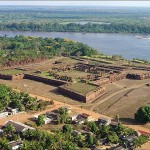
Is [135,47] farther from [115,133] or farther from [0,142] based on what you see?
[0,142]

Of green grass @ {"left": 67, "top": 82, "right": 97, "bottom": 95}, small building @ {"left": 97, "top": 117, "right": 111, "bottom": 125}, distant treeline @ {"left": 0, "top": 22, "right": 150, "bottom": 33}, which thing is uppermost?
distant treeline @ {"left": 0, "top": 22, "right": 150, "bottom": 33}

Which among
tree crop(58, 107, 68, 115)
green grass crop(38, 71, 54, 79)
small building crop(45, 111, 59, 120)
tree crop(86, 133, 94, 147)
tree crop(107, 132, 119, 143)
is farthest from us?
green grass crop(38, 71, 54, 79)

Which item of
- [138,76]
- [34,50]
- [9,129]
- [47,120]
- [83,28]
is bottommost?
[47,120]

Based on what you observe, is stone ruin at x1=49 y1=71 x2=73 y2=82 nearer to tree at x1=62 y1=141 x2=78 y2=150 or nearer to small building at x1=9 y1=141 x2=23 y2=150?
small building at x1=9 y1=141 x2=23 y2=150

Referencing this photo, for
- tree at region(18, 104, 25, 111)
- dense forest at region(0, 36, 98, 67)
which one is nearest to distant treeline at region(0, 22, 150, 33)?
dense forest at region(0, 36, 98, 67)

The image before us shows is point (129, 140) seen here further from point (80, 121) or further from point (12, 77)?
point (12, 77)

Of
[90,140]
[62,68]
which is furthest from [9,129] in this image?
[62,68]

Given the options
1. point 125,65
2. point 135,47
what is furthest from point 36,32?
point 125,65
